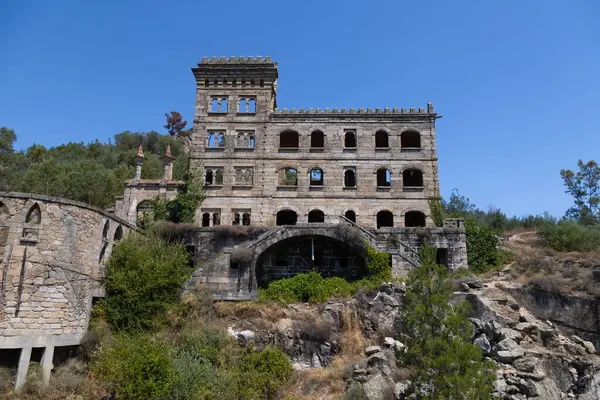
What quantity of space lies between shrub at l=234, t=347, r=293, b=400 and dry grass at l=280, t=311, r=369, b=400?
0.41 m

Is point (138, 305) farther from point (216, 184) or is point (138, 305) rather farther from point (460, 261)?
point (460, 261)

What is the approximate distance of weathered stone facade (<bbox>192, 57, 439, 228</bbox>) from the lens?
99.1 feet

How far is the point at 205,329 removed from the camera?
18.3 metres

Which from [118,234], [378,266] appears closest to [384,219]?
[378,266]

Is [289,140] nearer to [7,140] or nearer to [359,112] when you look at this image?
[359,112]

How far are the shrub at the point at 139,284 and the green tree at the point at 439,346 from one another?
1069 cm

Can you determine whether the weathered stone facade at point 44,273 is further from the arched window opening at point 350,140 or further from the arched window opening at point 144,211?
the arched window opening at point 350,140

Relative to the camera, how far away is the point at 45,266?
681 inches

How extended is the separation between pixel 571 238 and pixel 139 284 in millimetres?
23459

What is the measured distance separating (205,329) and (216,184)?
13951 mm

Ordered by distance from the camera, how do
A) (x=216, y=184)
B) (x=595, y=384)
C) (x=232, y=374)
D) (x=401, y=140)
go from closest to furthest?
(x=595, y=384), (x=232, y=374), (x=216, y=184), (x=401, y=140)

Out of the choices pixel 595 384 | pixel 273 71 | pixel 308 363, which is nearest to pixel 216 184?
pixel 273 71

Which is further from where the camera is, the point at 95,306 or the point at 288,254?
the point at 288,254

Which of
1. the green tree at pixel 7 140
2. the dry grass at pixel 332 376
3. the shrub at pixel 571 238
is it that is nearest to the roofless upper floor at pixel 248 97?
the shrub at pixel 571 238
